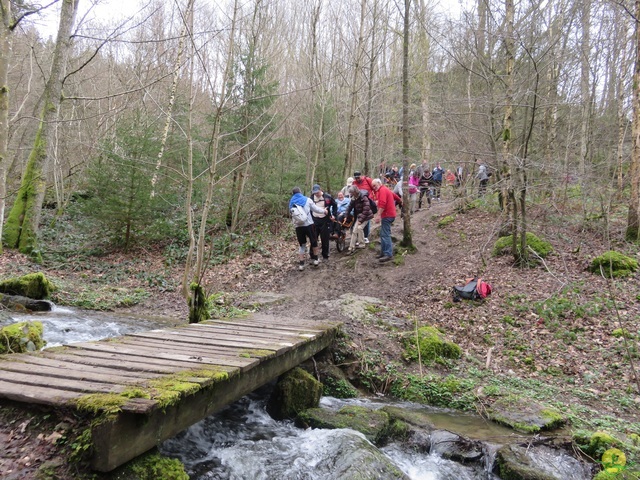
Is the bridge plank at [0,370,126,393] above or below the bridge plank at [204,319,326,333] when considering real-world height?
above

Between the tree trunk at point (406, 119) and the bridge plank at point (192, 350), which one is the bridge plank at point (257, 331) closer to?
the bridge plank at point (192, 350)

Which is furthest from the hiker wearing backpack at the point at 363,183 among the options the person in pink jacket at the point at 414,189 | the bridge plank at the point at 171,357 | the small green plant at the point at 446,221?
the bridge plank at the point at 171,357

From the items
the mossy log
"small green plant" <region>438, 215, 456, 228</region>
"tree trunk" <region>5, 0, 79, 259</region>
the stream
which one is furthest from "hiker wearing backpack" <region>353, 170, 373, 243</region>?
"tree trunk" <region>5, 0, 79, 259</region>

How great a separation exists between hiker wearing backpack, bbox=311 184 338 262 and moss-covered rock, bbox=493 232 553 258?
4.85 meters

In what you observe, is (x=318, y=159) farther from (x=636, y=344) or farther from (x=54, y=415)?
(x=54, y=415)

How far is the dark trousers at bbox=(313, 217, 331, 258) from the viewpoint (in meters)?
12.6

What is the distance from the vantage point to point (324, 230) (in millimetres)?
12766

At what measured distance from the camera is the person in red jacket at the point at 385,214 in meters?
12.1

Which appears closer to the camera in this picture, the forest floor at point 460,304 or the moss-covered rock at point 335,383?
the forest floor at point 460,304

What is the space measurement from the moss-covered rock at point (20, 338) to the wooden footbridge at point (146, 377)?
86cm

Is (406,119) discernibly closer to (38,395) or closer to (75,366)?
(75,366)

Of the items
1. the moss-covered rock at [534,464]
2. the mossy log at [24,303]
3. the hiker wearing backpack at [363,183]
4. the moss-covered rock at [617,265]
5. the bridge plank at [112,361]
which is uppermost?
the hiker wearing backpack at [363,183]

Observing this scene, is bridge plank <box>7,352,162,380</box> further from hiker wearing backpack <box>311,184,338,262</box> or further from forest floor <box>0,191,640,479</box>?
hiker wearing backpack <box>311,184,338,262</box>

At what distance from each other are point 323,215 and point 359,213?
3.98 ft
